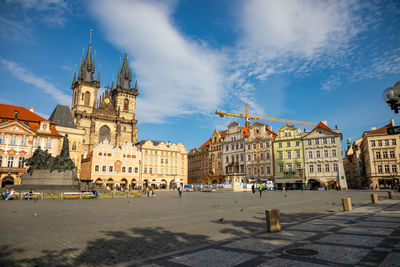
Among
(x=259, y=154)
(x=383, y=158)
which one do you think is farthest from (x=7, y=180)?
(x=383, y=158)

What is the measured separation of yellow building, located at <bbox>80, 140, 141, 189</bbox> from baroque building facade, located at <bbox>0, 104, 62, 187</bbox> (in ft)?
27.8

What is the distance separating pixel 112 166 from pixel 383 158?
178 ft

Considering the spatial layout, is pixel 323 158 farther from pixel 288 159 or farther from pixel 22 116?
pixel 22 116

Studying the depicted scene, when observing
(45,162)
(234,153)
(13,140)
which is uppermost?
(13,140)

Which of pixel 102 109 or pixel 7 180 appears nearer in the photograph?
pixel 7 180

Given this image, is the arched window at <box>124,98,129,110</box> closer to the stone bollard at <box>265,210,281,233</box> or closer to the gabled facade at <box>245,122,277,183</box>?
the gabled facade at <box>245,122,277,183</box>

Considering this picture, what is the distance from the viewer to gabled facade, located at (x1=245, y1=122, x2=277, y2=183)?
60719 mm

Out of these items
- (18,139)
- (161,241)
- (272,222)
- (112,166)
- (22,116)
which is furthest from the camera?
(112,166)

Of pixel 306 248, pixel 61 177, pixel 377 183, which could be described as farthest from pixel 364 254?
pixel 377 183

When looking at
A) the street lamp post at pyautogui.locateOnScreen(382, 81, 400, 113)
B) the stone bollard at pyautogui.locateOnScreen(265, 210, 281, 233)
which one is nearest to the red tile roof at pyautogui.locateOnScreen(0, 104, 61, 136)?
the stone bollard at pyautogui.locateOnScreen(265, 210, 281, 233)

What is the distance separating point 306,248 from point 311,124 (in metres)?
88.8

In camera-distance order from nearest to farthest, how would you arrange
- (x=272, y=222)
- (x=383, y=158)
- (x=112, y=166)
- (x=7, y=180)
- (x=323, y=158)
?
(x=272, y=222), (x=7, y=180), (x=383, y=158), (x=323, y=158), (x=112, y=166)

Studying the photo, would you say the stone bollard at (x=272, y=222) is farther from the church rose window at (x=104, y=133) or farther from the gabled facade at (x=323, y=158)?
the church rose window at (x=104, y=133)

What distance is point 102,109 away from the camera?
7738cm
